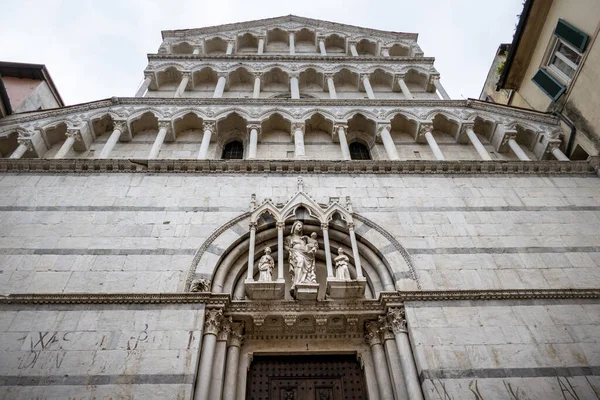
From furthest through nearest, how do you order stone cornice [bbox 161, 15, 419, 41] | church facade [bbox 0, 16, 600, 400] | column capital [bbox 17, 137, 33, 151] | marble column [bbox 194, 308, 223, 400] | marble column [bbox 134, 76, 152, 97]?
stone cornice [bbox 161, 15, 419, 41], marble column [bbox 134, 76, 152, 97], column capital [bbox 17, 137, 33, 151], church facade [bbox 0, 16, 600, 400], marble column [bbox 194, 308, 223, 400]

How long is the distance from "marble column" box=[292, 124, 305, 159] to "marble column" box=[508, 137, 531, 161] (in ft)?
15.6

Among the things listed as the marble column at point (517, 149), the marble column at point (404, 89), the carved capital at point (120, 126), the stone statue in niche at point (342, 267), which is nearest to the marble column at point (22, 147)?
the carved capital at point (120, 126)

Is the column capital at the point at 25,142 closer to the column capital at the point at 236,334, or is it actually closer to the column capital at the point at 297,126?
the column capital at the point at 297,126

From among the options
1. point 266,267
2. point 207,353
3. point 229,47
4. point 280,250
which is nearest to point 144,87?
point 229,47

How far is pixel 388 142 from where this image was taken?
899cm

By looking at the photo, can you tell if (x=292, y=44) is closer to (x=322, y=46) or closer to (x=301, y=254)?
(x=322, y=46)

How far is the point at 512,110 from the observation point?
988 cm

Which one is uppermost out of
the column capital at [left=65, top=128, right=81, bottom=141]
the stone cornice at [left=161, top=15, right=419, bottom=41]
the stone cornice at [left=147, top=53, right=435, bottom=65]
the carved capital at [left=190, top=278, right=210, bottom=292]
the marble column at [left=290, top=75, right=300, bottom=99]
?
the stone cornice at [left=161, top=15, right=419, bottom=41]

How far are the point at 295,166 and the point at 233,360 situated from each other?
386 cm

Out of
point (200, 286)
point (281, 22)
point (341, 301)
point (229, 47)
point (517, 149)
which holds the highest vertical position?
point (281, 22)

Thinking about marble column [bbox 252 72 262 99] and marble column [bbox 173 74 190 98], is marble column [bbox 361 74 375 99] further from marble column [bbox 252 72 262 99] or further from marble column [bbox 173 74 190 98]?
marble column [bbox 173 74 190 98]

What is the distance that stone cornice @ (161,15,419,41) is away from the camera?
13.3 m

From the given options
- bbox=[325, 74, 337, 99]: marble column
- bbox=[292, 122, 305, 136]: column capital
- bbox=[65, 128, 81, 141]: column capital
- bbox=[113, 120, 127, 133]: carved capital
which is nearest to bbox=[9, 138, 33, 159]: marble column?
bbox=[65, 128, 81, 141]: column capital

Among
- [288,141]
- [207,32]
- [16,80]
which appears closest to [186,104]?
[288,141]
